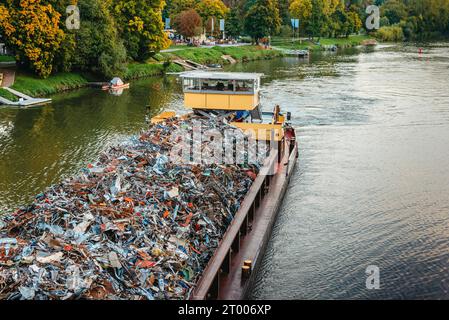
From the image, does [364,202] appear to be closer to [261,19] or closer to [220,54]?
[220,54]

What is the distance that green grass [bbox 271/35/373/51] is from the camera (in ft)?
378

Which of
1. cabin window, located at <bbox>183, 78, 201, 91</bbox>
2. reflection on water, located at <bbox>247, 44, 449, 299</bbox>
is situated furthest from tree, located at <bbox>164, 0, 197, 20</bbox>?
cabin window, located at <bbox>183, 78, 201, 91</bbox>

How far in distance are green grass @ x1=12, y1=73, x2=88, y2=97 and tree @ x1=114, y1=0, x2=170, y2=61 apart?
38.9ft

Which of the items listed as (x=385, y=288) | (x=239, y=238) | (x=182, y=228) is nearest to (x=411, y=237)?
(x=385, y=288)

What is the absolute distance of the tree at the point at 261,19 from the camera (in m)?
107

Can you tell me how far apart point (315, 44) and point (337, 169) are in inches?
3765

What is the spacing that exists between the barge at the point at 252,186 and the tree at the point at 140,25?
1604 inches

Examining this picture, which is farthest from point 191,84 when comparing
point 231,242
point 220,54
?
point 220,54

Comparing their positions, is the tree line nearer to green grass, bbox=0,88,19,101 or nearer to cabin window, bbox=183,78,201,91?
green grass, bbox=0,88,19,101

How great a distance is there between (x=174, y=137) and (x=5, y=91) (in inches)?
1248

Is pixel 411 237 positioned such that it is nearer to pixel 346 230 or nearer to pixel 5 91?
pixel 346 230

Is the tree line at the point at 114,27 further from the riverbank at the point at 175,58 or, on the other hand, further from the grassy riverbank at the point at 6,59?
the grassy riverbank at the point at 6,59

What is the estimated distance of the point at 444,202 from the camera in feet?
81.4
